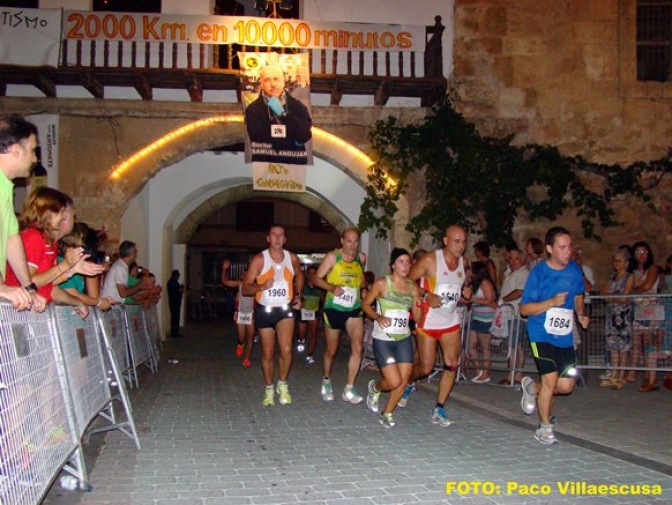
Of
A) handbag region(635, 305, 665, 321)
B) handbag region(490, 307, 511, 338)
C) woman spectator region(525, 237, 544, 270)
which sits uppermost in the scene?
woman spectator region(525, 237, 544, 270)

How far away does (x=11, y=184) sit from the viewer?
4.11m

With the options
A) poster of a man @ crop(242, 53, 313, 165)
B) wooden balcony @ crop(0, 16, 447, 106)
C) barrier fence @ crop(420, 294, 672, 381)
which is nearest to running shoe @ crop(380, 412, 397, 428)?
barrier fence @ crop(420, 294, 672, 381)

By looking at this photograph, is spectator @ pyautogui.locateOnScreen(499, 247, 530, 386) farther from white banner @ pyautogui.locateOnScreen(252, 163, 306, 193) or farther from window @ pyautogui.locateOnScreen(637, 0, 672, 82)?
window @ pyautogui.locateOnScreen(637, 0, 672, 82)

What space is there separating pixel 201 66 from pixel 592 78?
764cm

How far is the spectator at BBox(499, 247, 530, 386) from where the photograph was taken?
9500 mm

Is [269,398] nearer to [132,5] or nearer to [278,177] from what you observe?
[278,177]

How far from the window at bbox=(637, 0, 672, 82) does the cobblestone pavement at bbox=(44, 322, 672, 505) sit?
7879mm

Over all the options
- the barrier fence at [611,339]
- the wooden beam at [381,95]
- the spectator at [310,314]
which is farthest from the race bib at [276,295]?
the wooden beam at [381,95]

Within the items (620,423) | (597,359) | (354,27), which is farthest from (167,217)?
(620,423)

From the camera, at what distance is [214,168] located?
738 inches

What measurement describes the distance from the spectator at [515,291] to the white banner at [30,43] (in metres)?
8.20

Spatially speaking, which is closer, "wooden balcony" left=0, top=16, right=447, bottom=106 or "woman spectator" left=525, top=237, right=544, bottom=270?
"woman spectator" left=525, top=237, right=544, bottom=270

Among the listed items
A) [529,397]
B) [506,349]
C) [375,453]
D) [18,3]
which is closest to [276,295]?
[375,453]

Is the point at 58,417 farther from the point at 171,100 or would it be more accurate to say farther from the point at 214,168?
the point at 214,168
